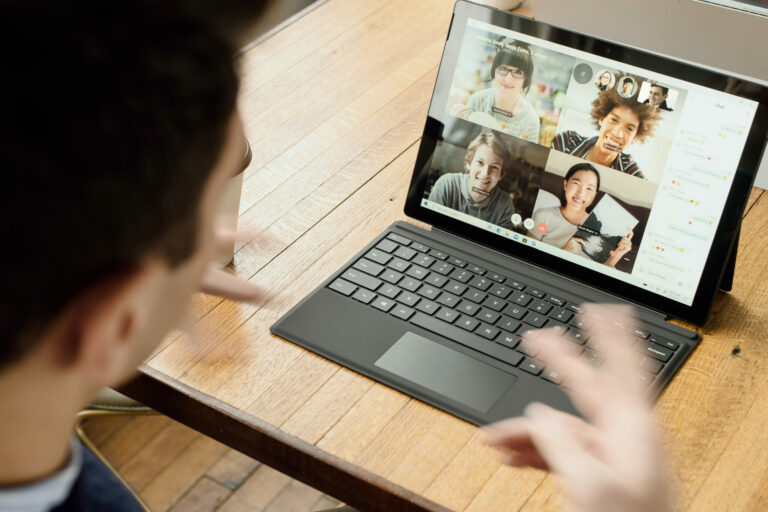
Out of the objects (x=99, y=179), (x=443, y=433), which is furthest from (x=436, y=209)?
(x=99, y=179)

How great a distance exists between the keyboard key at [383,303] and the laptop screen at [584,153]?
163 mm


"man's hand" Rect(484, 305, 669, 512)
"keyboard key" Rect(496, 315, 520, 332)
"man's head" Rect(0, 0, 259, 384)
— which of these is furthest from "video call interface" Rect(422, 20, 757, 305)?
"man's head" Rect(0, 0, 259, 384)

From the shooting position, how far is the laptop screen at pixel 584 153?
3.61ft

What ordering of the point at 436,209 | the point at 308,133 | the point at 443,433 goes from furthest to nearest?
1. the point at 308,133
2. the point at 436,209
3. the point at 443,433

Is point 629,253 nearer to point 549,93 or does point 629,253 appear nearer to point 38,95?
point 549,93

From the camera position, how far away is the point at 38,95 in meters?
0.43

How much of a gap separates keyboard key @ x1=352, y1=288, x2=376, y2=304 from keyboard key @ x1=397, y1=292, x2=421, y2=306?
0.03 m

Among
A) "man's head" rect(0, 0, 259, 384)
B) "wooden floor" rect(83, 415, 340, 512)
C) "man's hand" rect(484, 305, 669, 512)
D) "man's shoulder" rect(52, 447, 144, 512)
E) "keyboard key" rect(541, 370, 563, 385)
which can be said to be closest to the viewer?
"man's head" rect(0, 0, 259, 384)

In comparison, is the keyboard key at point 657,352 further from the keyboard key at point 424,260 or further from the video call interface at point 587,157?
the keyboard key at point 424,260

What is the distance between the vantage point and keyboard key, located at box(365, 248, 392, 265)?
1.21 meters

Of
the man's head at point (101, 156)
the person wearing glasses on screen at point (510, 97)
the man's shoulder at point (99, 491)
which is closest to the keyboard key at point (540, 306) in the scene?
the person wearing glasses on screen at point (510, 97)

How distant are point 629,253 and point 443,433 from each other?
0.34 m

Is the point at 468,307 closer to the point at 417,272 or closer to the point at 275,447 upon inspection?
the point at 417,272

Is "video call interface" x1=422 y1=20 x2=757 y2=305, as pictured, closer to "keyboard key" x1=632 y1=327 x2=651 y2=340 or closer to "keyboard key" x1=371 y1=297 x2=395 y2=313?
"keyboard key" x1=632 y1=327 x2=651 y2=340
